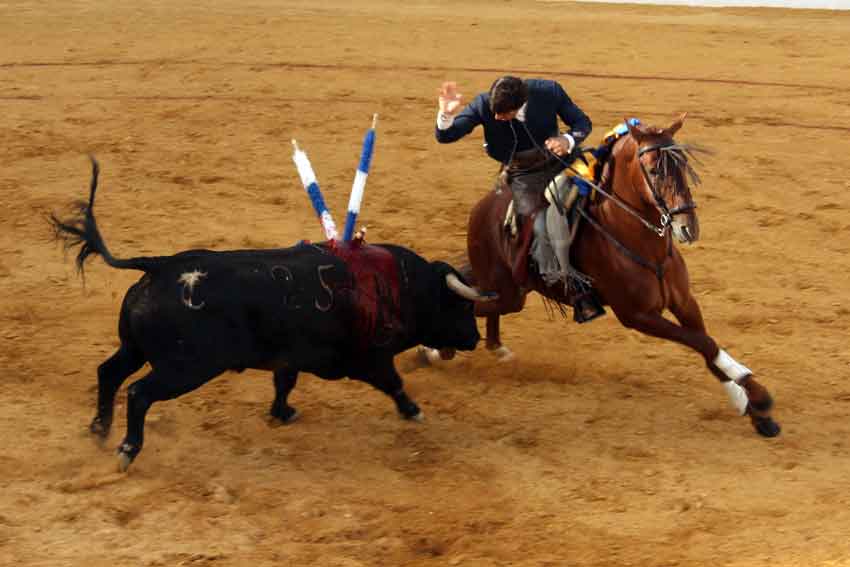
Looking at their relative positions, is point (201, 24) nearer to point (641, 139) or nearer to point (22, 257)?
point (22, 257)

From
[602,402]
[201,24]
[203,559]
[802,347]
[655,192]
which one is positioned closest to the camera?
[203,559]

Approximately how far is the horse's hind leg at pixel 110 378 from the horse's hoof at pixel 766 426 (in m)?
3.40

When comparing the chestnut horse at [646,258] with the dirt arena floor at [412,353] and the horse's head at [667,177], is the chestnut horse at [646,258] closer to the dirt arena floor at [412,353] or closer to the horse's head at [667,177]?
the horse's head at [667,177]

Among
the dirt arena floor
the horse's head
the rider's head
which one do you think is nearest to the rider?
the rider's head

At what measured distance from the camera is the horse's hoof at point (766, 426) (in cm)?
773

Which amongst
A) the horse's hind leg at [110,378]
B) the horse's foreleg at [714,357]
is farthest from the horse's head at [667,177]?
the horse's hind leg at [110,378]

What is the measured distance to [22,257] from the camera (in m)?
10.5

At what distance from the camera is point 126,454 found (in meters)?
7.20

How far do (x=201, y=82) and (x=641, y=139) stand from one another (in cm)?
841

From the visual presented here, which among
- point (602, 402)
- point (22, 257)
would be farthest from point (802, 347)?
point (22, 257)

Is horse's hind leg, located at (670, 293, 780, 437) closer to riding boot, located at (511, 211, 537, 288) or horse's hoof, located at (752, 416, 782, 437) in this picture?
horse's hoof, located at (752, 416, 782, 437)

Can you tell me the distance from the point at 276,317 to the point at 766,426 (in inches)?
111

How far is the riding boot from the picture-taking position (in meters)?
8.01

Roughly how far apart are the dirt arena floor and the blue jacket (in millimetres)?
1572
